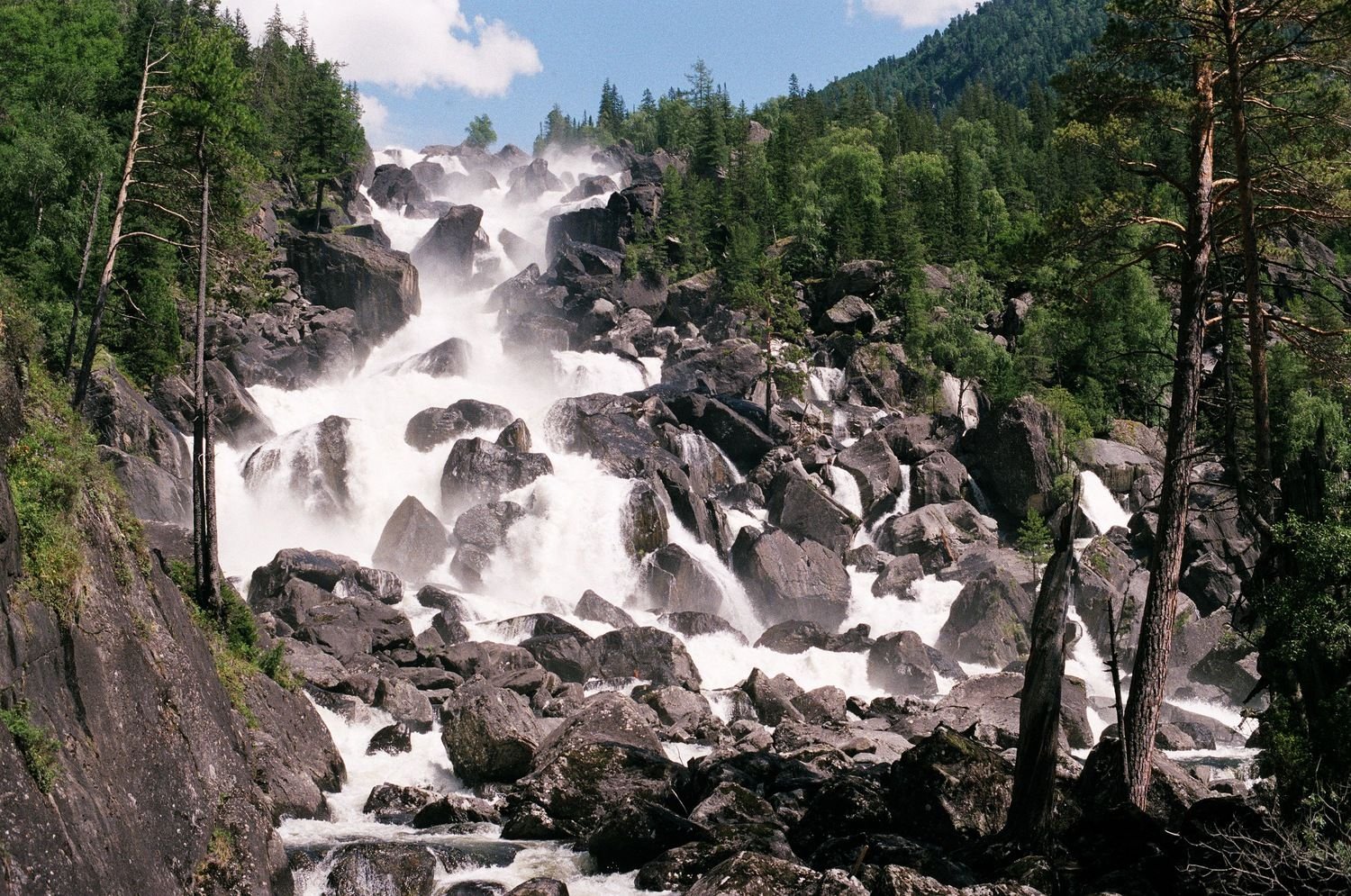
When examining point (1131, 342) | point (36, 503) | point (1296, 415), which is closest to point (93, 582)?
point (36, 503)

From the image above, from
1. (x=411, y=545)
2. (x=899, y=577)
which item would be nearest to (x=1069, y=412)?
(x=899, y=577)

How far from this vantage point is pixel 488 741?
19906mm

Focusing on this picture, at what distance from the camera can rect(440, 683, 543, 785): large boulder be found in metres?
19.9

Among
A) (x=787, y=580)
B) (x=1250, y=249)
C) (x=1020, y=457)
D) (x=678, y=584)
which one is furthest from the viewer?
(x=1020, y=457)

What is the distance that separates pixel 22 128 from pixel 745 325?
39346 millimetres

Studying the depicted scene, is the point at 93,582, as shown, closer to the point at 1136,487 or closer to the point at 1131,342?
the point at 1136,487

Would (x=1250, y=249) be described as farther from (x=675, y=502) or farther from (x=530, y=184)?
(x=530, y=184)

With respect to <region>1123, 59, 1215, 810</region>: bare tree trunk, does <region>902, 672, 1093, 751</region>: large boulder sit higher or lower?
lower

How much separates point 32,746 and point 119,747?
2.21 meters

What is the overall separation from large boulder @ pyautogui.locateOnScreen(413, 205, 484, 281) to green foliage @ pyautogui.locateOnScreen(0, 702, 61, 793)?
69871mm

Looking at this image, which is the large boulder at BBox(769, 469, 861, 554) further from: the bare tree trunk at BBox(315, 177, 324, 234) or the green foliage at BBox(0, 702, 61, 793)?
the bare tree trunk at BBox(315, 177, 324, 234)

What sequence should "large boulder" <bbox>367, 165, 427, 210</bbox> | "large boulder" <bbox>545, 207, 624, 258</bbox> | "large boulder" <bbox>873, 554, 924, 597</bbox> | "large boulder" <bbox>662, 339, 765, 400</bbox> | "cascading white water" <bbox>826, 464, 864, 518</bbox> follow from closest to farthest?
1. "large boulder" <bbox>873, 554, 924, 597</bbox>
2. "cascading white water" <bbox>826, 464, 864, 518</bbox>
3. "large boulder" <bbox>662, 339, 765, 400</bbox>
4. "large boulder" <bbox>545, 207, 624, 258</bbox>
5. "large boulder" <bbox>367, 165, 427, 210</bbox>

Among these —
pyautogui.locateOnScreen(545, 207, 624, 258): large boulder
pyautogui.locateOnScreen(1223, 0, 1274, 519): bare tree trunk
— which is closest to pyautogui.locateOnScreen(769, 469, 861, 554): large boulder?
pyautogui.locateOnScreen(1223, 0, 1274, 519): bare tree trunk

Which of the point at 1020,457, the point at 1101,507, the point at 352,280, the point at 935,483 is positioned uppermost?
the point at 352,280
